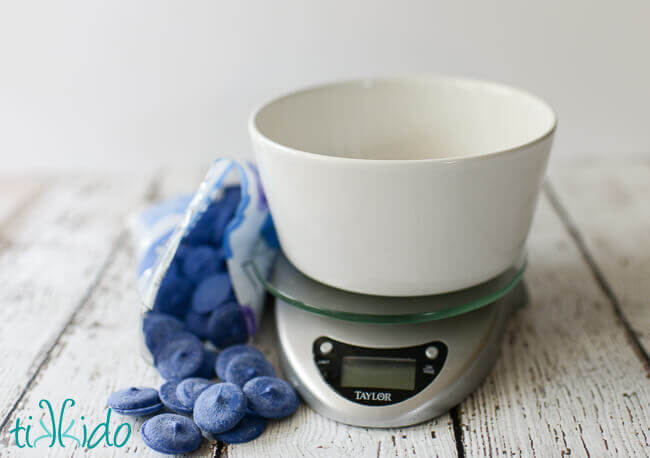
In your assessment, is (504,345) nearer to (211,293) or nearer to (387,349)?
(387,349)

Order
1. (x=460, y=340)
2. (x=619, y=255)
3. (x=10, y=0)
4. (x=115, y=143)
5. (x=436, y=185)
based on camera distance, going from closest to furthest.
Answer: (x=436, y=185), (x=460, y=340), (x=619, y=255), (x=10, y=0), (x=115, y=143)

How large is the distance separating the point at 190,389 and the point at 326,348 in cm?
14

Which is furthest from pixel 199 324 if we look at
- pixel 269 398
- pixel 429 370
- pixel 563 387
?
pixel 563 387

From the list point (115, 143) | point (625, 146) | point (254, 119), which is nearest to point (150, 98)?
point (115, 143)

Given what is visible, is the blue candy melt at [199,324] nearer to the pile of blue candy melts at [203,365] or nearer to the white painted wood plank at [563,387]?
the pile of blue candy melts at [203,365]

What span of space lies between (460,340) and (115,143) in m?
0.87

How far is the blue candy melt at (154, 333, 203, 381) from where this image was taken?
67 cm

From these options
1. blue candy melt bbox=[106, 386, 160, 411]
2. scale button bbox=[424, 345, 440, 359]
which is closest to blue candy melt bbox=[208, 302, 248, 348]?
blue candy melt bbox=[106, 386, 160, 411]

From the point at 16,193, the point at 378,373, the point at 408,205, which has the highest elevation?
the point at 408,205

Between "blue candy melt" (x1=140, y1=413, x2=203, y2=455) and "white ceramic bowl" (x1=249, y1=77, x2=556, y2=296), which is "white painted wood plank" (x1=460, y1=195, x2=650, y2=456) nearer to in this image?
"white ceramic bowl" (x1=249, y1=77, x2=556, y2=296)

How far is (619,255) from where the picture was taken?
89 cm

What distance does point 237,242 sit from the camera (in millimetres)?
733

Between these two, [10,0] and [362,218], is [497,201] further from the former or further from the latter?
[10,0]

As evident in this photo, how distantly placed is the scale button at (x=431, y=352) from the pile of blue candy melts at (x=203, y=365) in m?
0.13
